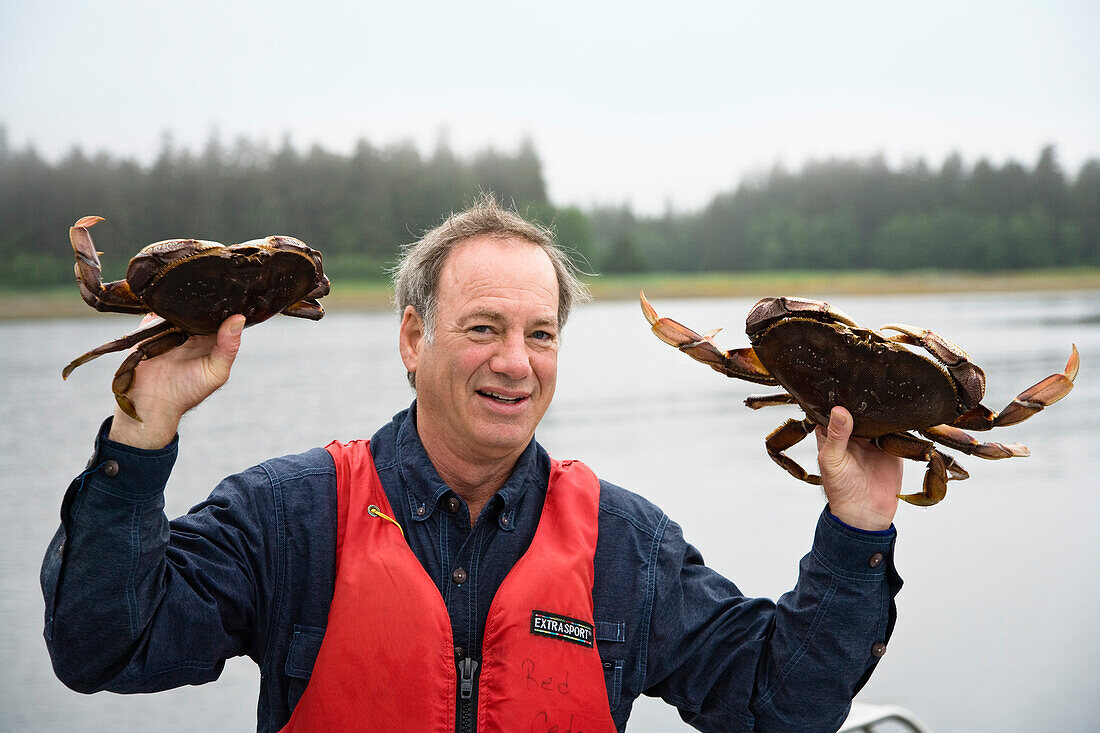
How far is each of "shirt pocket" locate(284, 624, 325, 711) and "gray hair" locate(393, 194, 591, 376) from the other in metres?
0.79

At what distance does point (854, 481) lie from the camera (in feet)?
Result: 7.02

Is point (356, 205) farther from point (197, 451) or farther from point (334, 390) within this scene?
point (197, 451)

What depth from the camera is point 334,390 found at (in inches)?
606

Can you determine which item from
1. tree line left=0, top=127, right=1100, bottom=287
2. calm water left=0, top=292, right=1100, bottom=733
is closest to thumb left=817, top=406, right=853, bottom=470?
calm water left=0, top=292, right=1100, bottom=733

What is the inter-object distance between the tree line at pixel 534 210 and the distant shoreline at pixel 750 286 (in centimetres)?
24

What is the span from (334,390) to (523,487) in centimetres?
1347

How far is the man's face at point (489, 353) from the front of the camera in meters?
2.29

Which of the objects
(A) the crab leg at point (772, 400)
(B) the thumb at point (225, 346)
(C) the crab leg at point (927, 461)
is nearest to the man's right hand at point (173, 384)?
(B) the thumb at point (225, 346)

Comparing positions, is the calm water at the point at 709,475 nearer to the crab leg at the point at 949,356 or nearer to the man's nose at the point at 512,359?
the man's nose at the point at 512,359

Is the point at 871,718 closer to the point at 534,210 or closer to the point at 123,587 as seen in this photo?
the point at 123,587

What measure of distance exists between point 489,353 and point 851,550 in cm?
98

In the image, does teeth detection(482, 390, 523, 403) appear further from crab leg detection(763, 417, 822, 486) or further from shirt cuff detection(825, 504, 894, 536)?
shirt cuff detection(825, 504, 894, 536)

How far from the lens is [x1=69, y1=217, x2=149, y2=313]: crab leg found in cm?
202

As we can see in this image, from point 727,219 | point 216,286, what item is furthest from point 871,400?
point 727,219
